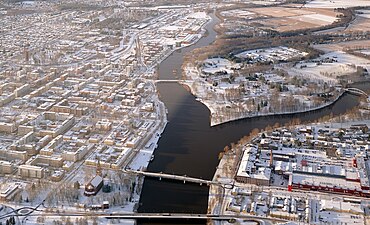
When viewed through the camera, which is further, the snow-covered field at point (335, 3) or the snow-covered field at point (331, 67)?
the snow-covered field at point (335, 3)

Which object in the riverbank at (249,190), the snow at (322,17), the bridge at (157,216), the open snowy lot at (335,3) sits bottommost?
the bridge at (157,216)

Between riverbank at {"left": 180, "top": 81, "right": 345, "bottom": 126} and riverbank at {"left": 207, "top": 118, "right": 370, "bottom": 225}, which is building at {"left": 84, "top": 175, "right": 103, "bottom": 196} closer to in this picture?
riverbank at {"left": 207, "top": 118, "right": 370, "bottom": 225}

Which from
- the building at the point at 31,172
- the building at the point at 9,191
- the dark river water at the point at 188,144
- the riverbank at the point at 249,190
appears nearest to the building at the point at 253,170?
the riverbank at the point at 249,190

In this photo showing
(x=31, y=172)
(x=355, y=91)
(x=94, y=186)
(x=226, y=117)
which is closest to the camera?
(x=94, y=186)

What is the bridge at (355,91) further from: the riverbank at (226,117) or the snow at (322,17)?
the snow at (322,17)

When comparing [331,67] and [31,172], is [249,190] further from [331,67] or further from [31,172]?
[331,67]

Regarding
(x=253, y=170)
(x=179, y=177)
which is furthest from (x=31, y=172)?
(x=253, y=170)

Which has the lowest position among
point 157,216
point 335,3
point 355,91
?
point 157,216

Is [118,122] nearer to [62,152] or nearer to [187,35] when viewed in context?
[62,152]
